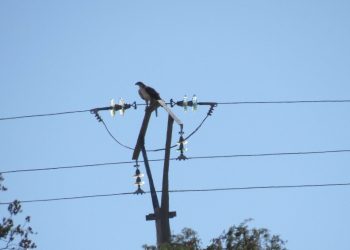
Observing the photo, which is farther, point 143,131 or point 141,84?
point 141,84

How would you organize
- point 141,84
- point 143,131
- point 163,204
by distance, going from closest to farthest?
point 163,204 → point 143,131 → point 141,84

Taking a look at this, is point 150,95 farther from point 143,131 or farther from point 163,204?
point 163,204

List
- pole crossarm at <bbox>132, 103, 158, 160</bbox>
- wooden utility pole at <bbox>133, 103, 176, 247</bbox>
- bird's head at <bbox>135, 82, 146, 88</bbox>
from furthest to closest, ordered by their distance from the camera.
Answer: bird's head at <bbox>135, 82, 146, 88</bbox>
pole crossarm at <bbox>132, 103, 158, 160</bbox>
wooden utility pole at <bbox>133, 103, 176, 247</bbox>

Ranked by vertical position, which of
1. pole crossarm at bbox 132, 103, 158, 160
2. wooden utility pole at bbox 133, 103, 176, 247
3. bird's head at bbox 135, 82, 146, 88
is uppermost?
bird's head at bbox 135, 82, 146, 88

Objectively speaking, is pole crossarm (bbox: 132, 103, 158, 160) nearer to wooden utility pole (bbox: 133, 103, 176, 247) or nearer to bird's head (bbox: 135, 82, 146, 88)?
wooden utility pole (bbox: 133, 103, 176, 247)

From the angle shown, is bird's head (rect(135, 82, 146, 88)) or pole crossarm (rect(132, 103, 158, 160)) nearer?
pole crossarm (rect(132, 103, 158, 160))

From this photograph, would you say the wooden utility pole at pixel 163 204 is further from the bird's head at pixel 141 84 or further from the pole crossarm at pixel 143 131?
the bird's head at pixel 141 84

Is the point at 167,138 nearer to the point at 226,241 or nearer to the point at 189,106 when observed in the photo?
the point at 189,106

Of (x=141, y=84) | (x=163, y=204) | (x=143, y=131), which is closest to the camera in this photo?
(x=163, y=204)

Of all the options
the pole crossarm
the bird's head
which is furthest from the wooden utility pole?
the bird's head

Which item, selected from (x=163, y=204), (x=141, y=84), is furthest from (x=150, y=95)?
(x=163, y=204)

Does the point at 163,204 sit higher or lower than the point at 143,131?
lower

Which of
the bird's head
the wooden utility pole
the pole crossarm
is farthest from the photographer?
the bird's head


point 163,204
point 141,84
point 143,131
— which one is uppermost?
point 141,84
